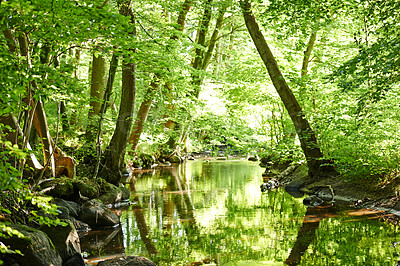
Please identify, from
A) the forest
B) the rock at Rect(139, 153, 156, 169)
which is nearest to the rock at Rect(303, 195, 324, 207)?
the forest

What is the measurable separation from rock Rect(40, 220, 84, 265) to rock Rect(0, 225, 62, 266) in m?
0.44

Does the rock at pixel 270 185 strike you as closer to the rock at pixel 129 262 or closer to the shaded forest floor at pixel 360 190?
the shaded forest floor at pixel 360 190

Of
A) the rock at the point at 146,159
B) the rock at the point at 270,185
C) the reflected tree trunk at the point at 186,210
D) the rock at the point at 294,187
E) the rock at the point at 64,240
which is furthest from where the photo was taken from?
the rock at the point at 146,159

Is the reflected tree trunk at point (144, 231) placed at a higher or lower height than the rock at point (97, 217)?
lower

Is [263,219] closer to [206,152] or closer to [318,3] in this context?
[318,3]

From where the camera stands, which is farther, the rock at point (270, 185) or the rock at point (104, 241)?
the rock at point (270, 185)

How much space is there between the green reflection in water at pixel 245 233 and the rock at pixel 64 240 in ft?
2.74

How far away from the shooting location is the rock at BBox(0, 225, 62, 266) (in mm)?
4730

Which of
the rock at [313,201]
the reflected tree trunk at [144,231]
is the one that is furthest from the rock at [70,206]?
the rock at [313,201]

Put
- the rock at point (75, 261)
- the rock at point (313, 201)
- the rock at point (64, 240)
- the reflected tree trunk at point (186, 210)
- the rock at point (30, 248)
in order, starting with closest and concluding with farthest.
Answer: the rock at point (30, 248), the rock at point (75, 261), the rock at point (64, 240), the reflected tree trunk at point (186, 210), the rock at point (313, 201)

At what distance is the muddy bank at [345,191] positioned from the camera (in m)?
8.95

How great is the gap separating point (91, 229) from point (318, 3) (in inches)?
263

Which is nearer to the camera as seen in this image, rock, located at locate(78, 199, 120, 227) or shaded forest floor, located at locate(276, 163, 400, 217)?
rock, located at locate(78, 199, 120, 227)

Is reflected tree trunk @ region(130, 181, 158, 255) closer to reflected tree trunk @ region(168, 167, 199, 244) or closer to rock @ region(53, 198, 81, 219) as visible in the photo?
reflected tree trunk @ region(168, 167, 199, 244)
